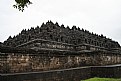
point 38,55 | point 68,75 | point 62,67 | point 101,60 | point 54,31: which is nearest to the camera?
point 38,55

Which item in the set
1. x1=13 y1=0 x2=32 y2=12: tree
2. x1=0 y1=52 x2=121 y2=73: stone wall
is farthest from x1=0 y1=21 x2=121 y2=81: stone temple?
x1=13 y1=0 x2=32 y2=12: tree

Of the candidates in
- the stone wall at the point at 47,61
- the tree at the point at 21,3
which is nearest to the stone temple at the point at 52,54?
the stone wall at the point at 47,61

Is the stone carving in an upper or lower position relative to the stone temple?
upper

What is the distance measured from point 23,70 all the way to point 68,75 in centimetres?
286

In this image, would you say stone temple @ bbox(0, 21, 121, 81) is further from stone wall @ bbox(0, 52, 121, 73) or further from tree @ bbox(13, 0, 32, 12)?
tree @ bbox(13, 0, 32, 12)

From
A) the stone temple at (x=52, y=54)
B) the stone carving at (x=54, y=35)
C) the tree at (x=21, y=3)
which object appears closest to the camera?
the tree at (x=21, y=3)

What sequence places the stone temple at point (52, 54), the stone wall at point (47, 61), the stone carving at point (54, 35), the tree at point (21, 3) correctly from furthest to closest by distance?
the stone carving at point (54, 35), the stone temple at point (52, 54), the stone wall at point (47, 61), the tree at point (21, 3)

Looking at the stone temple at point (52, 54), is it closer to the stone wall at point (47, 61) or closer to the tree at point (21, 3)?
the stone wall at point (47, 61)

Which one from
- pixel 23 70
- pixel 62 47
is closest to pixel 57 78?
pixel 23 70

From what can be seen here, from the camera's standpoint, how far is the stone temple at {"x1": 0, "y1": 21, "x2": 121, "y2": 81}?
33.1 ft

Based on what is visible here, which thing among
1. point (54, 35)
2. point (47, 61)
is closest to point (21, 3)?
point (47, 61)

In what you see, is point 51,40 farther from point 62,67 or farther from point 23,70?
point 23,70

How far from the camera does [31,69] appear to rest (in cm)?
1109

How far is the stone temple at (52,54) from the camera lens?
10.1 meters
